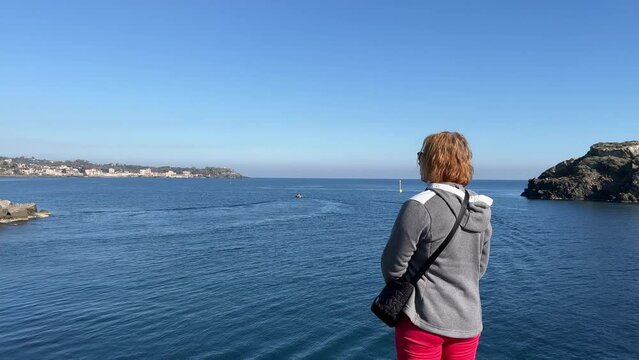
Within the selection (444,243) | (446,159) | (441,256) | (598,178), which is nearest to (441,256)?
(441,256)

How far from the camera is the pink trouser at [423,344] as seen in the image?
12.3 feet

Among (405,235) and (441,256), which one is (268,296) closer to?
(441,256)

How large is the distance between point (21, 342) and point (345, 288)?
1630 cm

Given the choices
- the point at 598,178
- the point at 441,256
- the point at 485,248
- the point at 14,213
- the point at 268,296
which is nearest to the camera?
the point at 441,256

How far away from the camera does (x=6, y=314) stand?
2195 cm

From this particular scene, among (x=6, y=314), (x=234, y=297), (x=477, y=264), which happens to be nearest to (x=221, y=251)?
(x=234, y=297)

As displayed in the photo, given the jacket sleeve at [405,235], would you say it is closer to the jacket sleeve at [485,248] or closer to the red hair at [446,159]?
the red hair at [446,159]

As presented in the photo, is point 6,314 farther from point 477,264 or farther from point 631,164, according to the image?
point 631,164

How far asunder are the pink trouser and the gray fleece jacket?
81mm

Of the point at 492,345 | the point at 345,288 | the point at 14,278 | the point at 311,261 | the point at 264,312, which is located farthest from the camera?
the point at 311,261

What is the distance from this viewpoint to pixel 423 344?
3762 millimetres

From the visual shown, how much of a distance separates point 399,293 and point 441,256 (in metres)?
0.48

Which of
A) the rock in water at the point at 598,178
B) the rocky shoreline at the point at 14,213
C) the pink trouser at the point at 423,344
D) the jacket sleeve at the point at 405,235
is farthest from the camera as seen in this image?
the rock in water at the point at 598,178

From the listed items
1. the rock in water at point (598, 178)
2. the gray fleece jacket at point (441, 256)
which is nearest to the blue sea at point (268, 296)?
the gray fleece jacket at point (441, 256)
